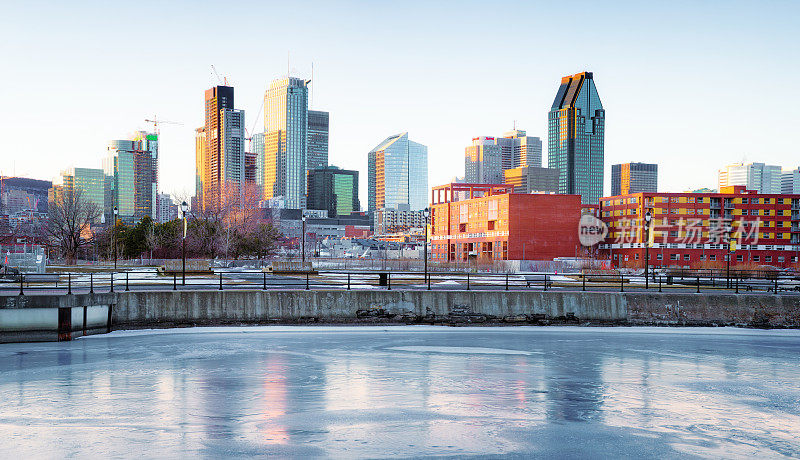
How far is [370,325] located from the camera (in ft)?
98.3

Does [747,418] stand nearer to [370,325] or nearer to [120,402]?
[120,402]

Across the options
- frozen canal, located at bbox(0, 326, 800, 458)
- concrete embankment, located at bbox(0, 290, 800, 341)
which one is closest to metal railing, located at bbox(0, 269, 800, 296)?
concrete embankment, located at bbox(0, 290, 800, 341)

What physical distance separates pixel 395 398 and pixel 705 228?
5445 inches

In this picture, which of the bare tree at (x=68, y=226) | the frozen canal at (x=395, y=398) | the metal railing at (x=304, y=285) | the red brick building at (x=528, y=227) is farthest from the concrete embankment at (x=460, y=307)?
the red brick building at (x=528, y=227)

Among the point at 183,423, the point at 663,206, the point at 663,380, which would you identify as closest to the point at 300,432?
the point at 183,423

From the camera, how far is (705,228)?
137750 mm

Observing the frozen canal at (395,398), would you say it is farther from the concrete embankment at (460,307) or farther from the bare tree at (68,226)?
the bare tree at (68,226)

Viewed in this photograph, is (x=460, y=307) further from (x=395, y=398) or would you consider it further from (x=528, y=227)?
(x=528, y=227)

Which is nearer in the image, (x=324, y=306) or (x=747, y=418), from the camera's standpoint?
(x=747, y=418)

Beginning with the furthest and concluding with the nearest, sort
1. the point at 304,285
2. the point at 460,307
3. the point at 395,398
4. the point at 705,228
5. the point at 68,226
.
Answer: the point at 705,228
the point at 68,226
the point at 304,285
the point at 460,307
the point at 395,398

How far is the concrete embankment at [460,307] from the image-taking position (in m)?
28.8

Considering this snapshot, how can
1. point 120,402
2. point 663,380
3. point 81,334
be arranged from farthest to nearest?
point 81,334, point 663,380, point 120,402

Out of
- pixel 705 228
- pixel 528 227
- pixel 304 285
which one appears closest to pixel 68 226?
pixel 304 285

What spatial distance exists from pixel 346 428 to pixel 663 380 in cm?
940
